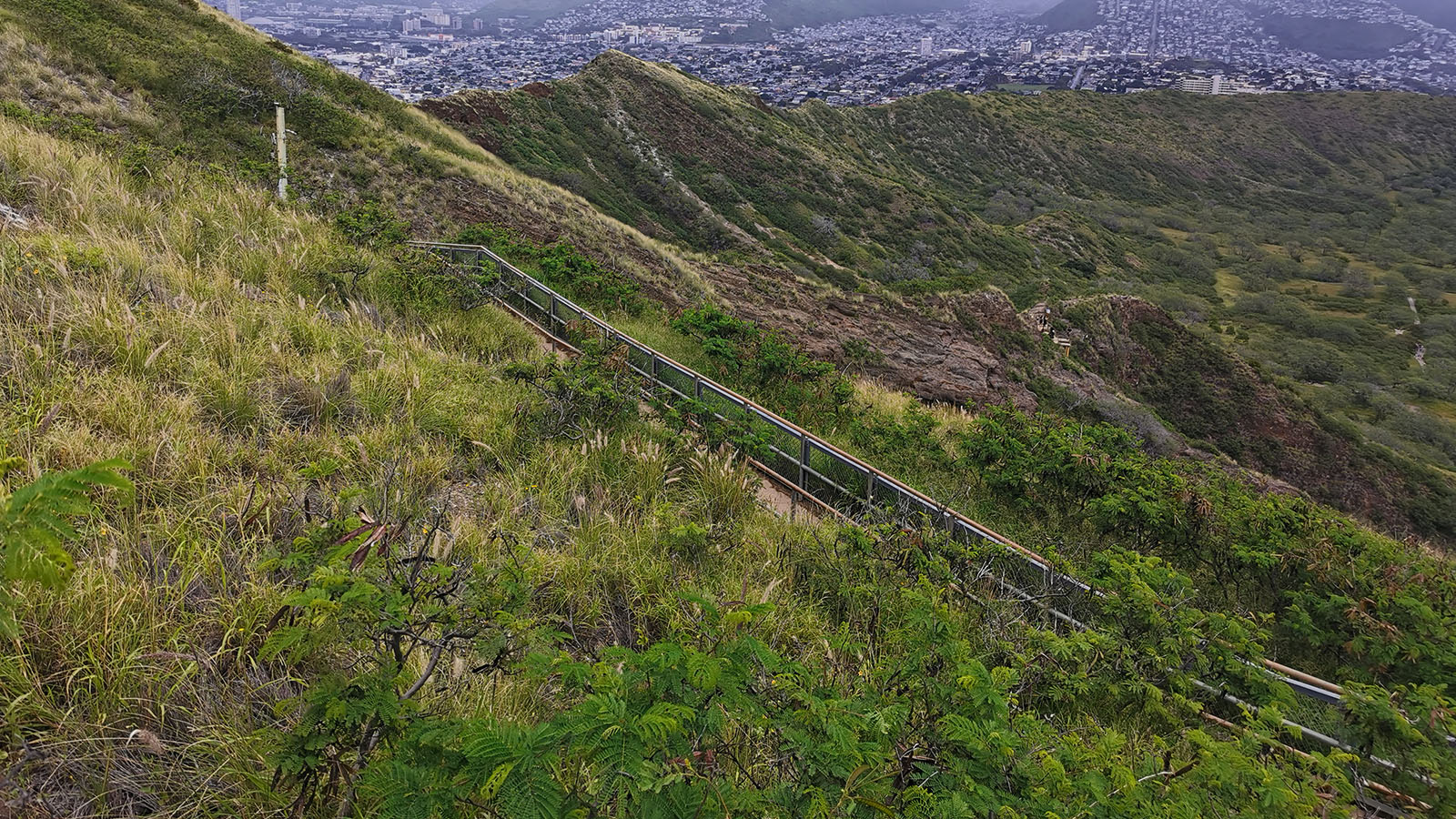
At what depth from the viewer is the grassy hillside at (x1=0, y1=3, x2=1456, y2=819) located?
78.0 inches

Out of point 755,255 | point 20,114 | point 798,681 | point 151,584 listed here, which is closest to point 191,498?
point 151,584

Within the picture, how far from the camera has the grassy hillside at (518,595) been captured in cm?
198

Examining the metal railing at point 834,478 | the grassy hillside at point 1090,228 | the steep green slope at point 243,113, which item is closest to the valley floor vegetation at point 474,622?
the metal railing at point 834,478

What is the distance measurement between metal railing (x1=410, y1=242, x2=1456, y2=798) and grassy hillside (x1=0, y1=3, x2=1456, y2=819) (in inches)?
8.5

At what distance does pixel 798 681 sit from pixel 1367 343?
81.2 meters

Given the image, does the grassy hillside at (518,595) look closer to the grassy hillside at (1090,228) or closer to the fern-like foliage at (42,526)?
the fern-like foliage at (42,526)

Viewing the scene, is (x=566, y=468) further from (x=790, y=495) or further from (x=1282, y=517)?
(x=1282, y=517)

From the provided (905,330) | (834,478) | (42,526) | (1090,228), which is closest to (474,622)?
(42,526)

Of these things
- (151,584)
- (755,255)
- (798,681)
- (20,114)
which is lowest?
(755,255)

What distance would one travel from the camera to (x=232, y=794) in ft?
6.79

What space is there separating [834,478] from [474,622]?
17.0 ft

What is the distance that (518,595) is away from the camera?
2.77 metres

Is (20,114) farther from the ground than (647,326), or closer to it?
farther from the ground

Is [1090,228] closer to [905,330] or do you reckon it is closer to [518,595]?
[905,330]
